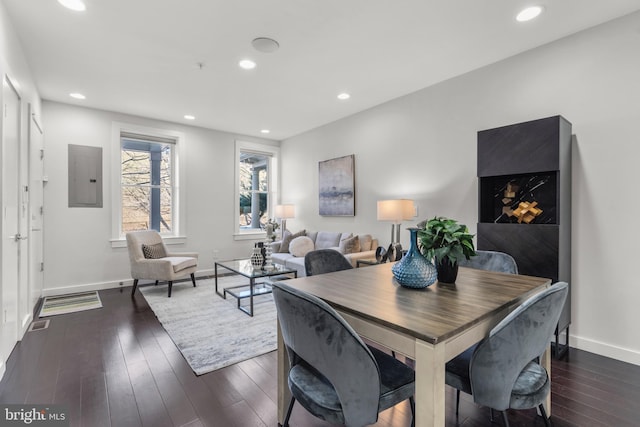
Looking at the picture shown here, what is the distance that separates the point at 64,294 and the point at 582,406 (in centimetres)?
569

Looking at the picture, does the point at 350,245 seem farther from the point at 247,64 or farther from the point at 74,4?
the point at 74,4

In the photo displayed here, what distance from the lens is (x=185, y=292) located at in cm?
434

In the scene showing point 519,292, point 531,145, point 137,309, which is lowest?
point 137,309

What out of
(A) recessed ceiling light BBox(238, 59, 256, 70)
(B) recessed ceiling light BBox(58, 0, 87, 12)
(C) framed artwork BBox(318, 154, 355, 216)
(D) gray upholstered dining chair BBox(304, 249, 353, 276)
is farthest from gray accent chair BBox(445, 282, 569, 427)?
(C) framed artwork BBox(318, 154, 355, 216)

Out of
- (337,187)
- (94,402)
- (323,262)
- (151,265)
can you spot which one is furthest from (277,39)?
(151,265)

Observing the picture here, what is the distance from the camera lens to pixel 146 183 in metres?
5.12

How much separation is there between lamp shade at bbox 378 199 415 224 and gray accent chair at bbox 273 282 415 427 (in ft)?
8.53

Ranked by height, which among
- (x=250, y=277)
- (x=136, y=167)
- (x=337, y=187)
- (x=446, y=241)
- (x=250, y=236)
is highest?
(x=136, y=167)

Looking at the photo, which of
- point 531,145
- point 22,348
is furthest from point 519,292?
point 22,348

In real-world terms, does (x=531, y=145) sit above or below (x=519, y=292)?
above

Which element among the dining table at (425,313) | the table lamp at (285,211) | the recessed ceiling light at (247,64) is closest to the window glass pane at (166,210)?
the table lamp at (285,211)

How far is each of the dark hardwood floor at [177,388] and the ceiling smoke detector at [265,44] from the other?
2709 mm

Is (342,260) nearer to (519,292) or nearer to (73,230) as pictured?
(519,292)

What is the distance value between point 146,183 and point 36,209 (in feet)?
5.39
